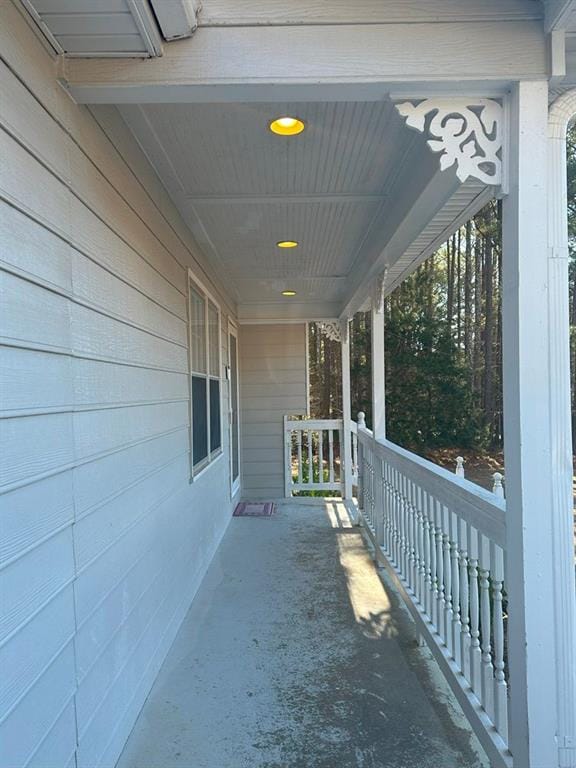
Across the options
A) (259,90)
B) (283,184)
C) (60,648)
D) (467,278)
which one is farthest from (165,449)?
(467,278)

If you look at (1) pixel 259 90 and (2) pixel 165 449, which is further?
(2) pixel 165 449

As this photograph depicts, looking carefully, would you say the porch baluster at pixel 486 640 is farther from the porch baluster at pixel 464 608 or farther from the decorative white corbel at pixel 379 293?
the decorative white corbel at pixel 379 293

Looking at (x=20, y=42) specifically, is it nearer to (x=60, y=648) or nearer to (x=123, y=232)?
(x=123, y=232)

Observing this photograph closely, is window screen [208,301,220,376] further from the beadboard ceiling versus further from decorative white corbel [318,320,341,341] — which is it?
decorative white corbel [318,320,341,341]

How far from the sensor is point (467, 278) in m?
14.1

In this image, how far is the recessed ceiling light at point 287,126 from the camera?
2219mm

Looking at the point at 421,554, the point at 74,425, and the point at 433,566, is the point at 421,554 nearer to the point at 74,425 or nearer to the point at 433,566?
the point at 433,566

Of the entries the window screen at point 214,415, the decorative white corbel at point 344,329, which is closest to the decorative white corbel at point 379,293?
the window screen at point 214,415

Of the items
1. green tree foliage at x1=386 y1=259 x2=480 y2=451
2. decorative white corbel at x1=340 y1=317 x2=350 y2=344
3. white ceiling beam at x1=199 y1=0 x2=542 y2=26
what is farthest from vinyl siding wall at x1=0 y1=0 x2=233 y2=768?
green tree foliage at x1=386 y1=259 x2=480 y2=451

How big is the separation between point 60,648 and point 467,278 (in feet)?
46.6

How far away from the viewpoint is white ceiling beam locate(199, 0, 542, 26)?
5.24 feet

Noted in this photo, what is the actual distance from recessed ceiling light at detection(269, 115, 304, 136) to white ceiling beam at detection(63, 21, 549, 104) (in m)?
0.59

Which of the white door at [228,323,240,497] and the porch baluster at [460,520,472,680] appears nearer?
the porch baluster at [460,520,472,680]

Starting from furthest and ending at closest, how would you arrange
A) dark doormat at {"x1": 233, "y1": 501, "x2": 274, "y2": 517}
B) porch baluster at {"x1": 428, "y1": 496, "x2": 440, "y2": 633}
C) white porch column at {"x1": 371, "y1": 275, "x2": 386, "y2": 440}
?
dark doormat at {"x1": 233, "y1": 501, "x2": 274, "y2": 517}
white porch column at {"x1": 371, "y1": 275, "x2": 386, "y2": 440}
porch baluster at {"x1": 428, "y1": 496, "x2": 440, "y2": 633}
